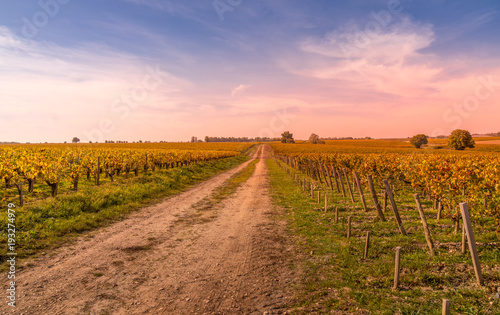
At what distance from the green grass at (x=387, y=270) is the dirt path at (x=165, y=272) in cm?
79

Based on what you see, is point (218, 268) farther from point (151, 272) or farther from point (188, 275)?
point (151, 272)

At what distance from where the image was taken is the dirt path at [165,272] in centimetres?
503

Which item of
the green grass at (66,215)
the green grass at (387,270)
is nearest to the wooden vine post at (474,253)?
the green grass at (387,270)

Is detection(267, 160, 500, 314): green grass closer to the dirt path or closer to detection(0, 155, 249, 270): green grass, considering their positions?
the dirt path

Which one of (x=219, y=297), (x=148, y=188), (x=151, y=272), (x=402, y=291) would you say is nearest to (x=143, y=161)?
(x=148, y=188)

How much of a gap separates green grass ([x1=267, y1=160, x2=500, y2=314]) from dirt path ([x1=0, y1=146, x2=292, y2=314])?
79cm

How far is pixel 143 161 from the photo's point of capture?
25969 millimetres

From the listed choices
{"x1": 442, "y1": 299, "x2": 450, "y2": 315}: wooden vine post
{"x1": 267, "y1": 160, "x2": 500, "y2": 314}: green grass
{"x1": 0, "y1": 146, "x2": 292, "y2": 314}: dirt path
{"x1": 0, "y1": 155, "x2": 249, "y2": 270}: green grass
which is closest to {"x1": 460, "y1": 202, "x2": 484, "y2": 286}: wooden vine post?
{"x1": 267, "y1": 160, "x2": 500, "y2": 314}: green grass

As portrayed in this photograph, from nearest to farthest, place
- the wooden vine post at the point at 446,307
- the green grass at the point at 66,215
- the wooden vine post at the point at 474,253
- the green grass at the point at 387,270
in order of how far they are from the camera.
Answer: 1. the wooden vine post at the point at 446,307
2. the green grass at the point at 387,270
3. the wooden vine post at the point at 474,253
4. the green grass at the point at 66,215

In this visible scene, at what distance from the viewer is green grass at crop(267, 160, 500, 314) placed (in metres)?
5.00

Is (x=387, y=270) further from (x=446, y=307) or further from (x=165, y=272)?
(x=165, y=272)

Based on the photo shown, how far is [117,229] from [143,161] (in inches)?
684

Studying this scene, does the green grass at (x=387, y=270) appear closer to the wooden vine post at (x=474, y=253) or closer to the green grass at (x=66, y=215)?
the wooden vine post at (x=474, y=253)

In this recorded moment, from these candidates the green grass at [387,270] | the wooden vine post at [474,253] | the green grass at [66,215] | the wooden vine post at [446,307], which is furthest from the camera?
the green grass at [66,215]
